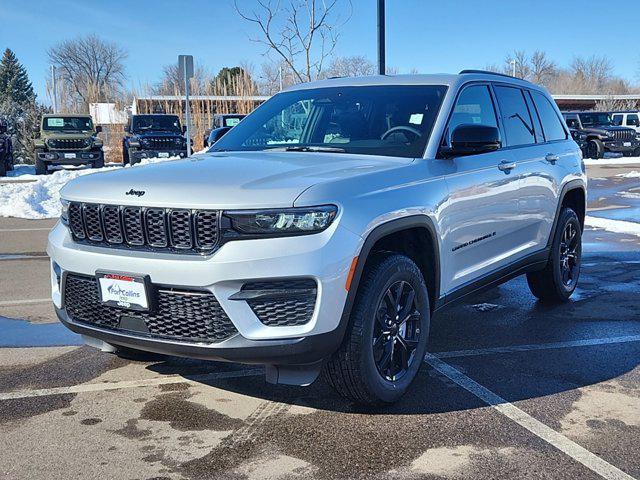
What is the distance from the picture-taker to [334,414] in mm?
3768

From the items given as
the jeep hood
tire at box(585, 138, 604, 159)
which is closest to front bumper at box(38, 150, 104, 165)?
tire at box(585, 138, 604, 159)

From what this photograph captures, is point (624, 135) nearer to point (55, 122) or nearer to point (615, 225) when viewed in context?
point (615, 225)

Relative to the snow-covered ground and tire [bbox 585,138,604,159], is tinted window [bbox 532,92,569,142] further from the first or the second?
tire [bbox 585,138,604,159]

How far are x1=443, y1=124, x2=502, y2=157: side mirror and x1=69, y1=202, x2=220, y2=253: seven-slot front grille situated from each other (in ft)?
5.57

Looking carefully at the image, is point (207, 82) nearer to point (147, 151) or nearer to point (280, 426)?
point (147, 151)

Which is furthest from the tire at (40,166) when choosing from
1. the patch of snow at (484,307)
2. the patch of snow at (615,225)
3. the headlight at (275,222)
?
the headlight at (275,222)

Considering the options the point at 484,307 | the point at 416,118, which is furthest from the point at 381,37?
the point at 416,118

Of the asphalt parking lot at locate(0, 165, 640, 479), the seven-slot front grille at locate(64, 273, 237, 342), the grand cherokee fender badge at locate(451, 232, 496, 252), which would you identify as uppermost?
the grand cherokee fender badge at locate(451, 232, 496, 252)

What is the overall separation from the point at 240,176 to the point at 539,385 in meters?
2.20

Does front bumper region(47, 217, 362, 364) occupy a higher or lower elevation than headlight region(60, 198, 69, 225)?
lower

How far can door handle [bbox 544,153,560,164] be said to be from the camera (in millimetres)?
5719

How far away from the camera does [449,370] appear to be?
449 centimetres

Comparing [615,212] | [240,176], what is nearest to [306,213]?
[240,176]

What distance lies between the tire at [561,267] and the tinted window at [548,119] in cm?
67
